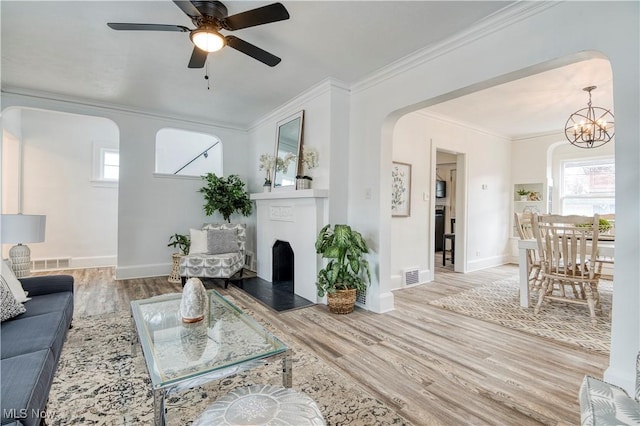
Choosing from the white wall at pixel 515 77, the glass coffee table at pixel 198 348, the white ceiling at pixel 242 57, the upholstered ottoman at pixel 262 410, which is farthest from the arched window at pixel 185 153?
the upholstered ottoman at pixel 262 410

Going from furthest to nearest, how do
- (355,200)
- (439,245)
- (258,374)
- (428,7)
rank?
(439,245)
(355,200)
(428,7)
(258,374)

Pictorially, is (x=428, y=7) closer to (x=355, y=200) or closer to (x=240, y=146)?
(x=355, y=200)

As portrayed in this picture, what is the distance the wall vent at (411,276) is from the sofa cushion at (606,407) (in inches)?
130

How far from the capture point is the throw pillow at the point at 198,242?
15.0 feet

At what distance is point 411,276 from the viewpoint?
4.60 meters

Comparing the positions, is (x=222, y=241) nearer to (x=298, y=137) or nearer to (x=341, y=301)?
(x=298, y=137)

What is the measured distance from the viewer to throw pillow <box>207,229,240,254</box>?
15.0 feet

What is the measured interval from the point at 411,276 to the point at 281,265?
203cm

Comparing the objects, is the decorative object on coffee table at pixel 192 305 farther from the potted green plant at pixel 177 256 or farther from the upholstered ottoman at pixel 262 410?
the potted green plant at pixel 177 256

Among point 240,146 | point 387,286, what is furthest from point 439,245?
Result: point 240,146

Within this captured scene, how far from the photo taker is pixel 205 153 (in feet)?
21.3

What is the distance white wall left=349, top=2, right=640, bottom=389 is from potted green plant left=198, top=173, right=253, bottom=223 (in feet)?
7.35

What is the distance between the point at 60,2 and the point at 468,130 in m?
5.70

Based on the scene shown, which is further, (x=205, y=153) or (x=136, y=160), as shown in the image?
(x=205, y=153)
